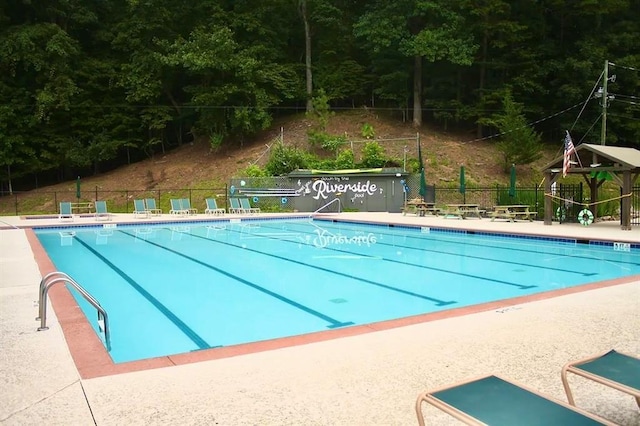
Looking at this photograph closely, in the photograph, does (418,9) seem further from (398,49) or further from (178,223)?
(178,223)

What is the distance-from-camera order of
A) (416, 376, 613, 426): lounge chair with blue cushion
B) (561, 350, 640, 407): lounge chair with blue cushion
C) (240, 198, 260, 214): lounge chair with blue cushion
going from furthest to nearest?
1. (240, 198, 260, 214): lounge chair with blue cushion
2. (561, 350, 640, 407): lounge chair with blue cushion
3. (416, 376, 613, 426): lounge chair with blue cushion

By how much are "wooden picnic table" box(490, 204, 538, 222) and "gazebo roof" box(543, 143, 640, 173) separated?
7.47ft

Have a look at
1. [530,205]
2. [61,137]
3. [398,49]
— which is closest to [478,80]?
[398,49]

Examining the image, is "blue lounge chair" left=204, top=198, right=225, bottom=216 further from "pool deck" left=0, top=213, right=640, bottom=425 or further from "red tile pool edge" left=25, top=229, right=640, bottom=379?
"pool deck" left=0, top=213, right=640, bottom=425

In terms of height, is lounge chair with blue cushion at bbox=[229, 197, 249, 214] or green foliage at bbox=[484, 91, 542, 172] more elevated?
green foliage at bbox=[484, 91, 542, 172]

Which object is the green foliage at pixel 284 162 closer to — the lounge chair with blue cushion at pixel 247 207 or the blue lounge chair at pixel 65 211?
the lounge chair with blue cushion at pixel 247 207

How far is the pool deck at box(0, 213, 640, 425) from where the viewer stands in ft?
9.59

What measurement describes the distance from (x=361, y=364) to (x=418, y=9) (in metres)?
31.4

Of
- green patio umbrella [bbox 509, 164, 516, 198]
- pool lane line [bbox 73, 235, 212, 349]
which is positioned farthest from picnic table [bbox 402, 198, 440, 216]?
pool lane line [bbox 73, 235, 212, 349]

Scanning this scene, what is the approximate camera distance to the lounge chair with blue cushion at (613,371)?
238 cm

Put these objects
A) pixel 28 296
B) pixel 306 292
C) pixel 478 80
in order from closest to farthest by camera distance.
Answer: pixel 28 296
pixel 306 292
pixel 478 80

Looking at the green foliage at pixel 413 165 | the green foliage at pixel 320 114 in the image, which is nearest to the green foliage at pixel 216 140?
the green foliage at pixel 320 114

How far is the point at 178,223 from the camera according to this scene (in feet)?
65.3

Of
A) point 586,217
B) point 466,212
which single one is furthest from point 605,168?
point 466,212
